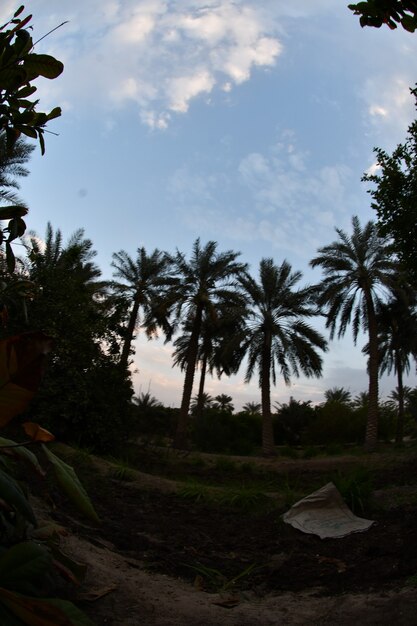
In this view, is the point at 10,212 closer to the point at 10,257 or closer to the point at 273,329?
the point at 10,257

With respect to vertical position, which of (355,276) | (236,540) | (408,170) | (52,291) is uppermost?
(355,276)

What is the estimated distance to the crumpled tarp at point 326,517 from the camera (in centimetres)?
675

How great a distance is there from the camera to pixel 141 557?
5180mm

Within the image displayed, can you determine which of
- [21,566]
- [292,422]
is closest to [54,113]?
[21,566]

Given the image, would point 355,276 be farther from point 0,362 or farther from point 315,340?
point 0,362

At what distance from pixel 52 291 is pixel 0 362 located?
54.7 feet

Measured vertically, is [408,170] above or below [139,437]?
above

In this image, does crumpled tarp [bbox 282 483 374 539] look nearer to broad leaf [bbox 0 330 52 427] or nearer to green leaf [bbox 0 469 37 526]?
green leaf [bbox 0 469 37 526]

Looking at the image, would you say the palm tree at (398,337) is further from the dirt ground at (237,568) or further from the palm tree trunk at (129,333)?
the dirt ground at (237,568)

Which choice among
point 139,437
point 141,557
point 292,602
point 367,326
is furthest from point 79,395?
point 367,326

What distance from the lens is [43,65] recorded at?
79.4 inches

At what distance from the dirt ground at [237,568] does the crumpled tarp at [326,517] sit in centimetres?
16

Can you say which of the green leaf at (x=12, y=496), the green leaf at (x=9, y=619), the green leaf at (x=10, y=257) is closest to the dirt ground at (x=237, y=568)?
the green leaf at (x=12, y=496)

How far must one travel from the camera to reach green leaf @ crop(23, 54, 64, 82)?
6.59 feet
